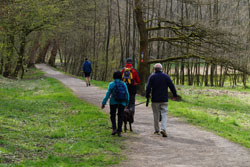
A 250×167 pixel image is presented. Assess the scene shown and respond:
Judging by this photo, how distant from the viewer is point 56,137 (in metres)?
9.77

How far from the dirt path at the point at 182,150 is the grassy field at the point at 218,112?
85 centimetres

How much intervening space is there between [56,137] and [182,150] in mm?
3729

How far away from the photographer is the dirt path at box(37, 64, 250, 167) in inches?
283

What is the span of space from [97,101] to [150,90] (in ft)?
26.5

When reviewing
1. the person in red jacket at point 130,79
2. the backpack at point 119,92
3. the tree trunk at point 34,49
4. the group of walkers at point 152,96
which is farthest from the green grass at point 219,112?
the tree trunk at point 34,49

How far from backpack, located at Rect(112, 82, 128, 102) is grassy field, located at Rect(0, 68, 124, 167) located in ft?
3.77

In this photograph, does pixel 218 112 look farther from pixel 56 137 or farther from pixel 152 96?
pixel 56 137

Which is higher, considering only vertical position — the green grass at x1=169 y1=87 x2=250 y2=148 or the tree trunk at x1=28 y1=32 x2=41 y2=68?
the tree trunk at x1=28 y1=32 x2=41 y2=68

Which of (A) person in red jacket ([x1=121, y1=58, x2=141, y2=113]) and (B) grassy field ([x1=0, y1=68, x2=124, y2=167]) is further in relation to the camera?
(A) person in red jacket ([x1=121, y1=58, x2=141, y2=113])

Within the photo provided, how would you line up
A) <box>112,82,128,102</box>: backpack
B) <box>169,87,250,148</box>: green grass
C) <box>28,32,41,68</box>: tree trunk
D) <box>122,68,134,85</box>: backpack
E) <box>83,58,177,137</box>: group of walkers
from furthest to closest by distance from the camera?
<box>28,32,41,68</box>: tree trunk → <box>169,87,250,148</box>: green grass → <box>122,68,134,85</box>: backpack → <box>83,58,177,137</box>: group of walkers → <box>112,82,128,102</box>: backpack

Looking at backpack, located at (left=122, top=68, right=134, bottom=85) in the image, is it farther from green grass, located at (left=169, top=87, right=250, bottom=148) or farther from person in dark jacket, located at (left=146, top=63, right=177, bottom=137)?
green grass, located at (left=169, top=87, right=250, bottom=148)

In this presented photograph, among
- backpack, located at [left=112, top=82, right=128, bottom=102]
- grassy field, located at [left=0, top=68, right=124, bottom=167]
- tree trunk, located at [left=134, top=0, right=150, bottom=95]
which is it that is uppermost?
tree trunk, located at [left=134, top=0, right=150, bottom=95]

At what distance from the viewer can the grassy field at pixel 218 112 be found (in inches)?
454

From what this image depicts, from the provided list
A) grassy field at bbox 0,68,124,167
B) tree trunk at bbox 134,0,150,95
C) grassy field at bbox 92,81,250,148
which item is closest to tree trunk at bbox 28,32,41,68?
tree trunk at bbox 134,0,150,95
